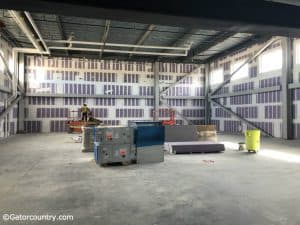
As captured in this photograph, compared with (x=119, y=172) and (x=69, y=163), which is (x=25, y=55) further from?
(x=119, y=172)

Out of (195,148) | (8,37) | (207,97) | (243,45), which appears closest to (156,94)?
(207,97)

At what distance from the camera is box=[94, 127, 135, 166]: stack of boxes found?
26.3 feet

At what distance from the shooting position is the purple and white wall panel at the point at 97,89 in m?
20.6

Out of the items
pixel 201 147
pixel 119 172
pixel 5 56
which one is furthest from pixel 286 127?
pixel 5 56

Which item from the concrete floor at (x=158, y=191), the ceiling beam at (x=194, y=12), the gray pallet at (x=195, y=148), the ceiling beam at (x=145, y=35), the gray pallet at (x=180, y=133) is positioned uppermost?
the ceiling beam at (x=145, y=35)

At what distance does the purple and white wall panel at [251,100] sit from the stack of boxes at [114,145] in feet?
35.7

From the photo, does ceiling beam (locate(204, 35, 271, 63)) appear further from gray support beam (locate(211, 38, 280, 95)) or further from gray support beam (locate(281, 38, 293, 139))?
gray support beam (locate(281, 38, 293, 139))

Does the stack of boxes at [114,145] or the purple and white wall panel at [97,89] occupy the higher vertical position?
the purple and white wall panel at [97,89]

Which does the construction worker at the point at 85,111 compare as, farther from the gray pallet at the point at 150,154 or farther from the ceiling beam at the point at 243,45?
the gray pallet at the point at 150,154

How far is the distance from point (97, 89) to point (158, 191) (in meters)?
16.9

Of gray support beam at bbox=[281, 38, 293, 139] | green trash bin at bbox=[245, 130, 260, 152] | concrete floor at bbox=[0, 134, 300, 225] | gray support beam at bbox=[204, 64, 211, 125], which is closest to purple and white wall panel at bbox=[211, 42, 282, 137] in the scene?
gray support beam at bbox=[281, 38, 293, 139]

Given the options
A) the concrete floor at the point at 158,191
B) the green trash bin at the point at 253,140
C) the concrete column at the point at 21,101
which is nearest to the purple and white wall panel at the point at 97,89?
the concrete column at the point at 21,101

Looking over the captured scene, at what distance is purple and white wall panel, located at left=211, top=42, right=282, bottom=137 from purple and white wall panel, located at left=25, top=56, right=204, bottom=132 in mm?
2846

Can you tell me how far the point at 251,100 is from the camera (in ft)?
59.4
